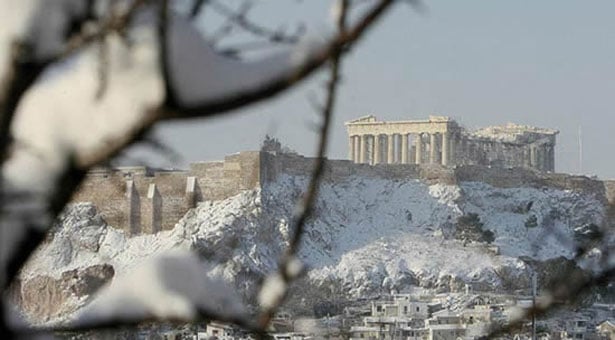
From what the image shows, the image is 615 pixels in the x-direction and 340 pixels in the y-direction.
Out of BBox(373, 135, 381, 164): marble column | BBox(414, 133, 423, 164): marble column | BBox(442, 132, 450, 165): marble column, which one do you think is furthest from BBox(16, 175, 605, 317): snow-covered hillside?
BBox(373, 135, 381, 164): marble column

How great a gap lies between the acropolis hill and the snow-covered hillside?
0.20 m

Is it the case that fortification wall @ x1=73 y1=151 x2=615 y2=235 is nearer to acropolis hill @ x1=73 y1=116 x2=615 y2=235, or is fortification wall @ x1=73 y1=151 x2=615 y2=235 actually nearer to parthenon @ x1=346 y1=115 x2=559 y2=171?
acropolis hill @ x1=73 y1=116 x2=615 y2=235

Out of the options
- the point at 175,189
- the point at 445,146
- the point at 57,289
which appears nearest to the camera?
the point at 57,289

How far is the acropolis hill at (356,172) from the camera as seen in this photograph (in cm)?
2803

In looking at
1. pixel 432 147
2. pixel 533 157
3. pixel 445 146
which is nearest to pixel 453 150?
pixel 445 146

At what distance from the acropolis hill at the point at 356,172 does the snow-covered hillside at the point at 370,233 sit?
0.65 feet

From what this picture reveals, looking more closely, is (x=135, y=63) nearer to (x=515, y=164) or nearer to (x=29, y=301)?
(x=29, y=301)

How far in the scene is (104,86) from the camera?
3.14 feet

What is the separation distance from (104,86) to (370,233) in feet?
95.6

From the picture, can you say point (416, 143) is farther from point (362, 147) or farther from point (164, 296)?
point (164, 296)

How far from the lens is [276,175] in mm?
28375

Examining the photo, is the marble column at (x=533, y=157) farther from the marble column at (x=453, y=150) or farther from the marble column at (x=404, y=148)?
the marble column at (x=404, y=148)

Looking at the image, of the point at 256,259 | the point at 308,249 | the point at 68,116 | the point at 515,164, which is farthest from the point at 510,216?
the point at 68,116

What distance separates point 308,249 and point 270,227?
3.64ft
